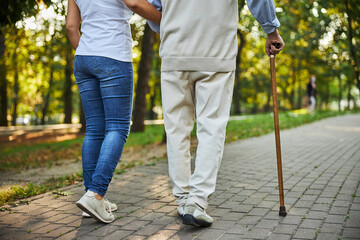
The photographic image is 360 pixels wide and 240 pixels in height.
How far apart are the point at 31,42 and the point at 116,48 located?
44.8ft

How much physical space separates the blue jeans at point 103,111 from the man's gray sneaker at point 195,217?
0.71 meters

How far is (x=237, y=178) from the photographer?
5137 millimetres

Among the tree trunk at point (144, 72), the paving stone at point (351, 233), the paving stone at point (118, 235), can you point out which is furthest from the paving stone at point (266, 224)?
the tree trunk at point (144, 72)

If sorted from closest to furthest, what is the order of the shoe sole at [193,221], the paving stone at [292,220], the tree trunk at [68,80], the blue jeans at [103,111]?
the shoe sole at [193,221] → the paving stone at [292,220] → the blue jeans at [103,111] → the tree trunk at [68,80]

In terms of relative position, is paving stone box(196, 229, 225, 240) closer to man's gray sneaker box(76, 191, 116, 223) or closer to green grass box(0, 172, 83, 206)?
man's gray sneaker box(76, 191, 116, 223)

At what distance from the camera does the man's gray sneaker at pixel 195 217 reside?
3.04 meters

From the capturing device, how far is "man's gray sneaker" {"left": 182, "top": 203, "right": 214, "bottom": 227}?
9.98ft

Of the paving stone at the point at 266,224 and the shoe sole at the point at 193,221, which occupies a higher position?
the shoe sole at the point at 193,221

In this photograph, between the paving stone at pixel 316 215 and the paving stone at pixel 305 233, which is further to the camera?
the paving stone at pixel 316 215

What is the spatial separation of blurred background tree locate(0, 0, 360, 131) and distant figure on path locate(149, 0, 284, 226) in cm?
122

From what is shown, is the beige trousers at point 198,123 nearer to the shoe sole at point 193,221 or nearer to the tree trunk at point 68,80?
the shoe sole at point 193,221

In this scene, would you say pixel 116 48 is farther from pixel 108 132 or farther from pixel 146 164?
pixel 146 164

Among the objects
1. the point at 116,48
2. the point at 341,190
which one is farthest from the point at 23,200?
the point at 341,190

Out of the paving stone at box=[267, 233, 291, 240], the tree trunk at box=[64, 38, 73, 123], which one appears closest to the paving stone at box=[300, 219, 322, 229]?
the paving stone at box=[267, 233, 291, 240]
